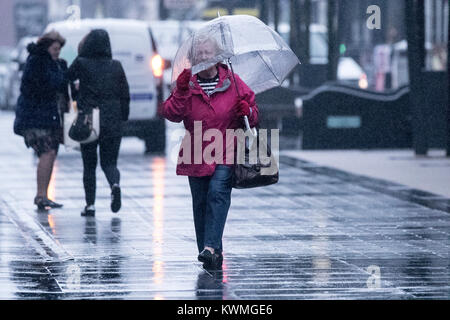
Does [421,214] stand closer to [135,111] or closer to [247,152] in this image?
[247,152]

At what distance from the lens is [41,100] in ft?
43.6

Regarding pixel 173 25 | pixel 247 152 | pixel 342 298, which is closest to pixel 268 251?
pixel 247 152

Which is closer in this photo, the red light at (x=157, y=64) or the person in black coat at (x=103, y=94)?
the person in black coat at (x=103, y=94)

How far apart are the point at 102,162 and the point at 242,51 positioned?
374cm

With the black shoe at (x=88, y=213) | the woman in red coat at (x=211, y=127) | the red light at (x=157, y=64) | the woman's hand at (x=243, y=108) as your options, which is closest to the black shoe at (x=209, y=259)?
the woman in red coat at (x=211, y=127)

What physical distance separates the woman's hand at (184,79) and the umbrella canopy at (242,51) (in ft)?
0.61

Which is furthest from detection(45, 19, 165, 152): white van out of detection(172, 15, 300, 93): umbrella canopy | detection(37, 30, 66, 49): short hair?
detection(172, 15, 300, 93): umbrella canopy

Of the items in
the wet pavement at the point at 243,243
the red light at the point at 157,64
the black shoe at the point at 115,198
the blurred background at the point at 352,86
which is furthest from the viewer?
the red light at the point at 157,64

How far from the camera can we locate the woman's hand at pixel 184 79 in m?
8.92

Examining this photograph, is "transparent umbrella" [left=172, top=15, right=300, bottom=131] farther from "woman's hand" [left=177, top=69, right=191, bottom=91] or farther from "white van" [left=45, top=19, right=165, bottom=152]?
"white van" [left=45, top=19, right=165, bottom=152]

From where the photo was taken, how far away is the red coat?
9.05 m

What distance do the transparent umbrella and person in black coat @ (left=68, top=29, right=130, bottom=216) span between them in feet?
8.48

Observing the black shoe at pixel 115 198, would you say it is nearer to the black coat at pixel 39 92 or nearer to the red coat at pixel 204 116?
the black coat at pixel 39 92
